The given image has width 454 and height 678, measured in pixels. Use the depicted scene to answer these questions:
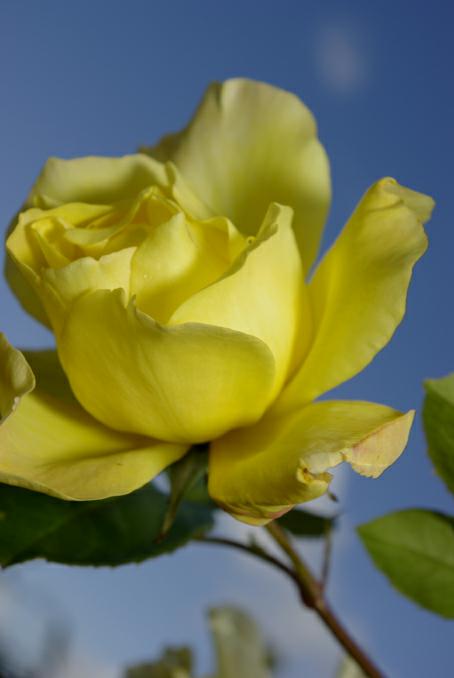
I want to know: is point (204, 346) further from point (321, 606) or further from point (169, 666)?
point (169, 666)

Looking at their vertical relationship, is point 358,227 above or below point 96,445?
above

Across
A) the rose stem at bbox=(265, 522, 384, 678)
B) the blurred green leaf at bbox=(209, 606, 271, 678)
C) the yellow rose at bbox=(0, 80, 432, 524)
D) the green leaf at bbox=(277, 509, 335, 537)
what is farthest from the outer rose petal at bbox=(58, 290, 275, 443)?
the blurred green leaf at bbox=(209, 606, 271, 678)

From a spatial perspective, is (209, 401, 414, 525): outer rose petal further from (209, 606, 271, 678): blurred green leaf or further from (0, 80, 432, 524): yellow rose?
(209, 606, 271, 678): blurred green leaf

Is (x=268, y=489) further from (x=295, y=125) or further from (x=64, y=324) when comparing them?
(x=295, y=125)

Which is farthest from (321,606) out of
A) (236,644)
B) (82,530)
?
(236,644)

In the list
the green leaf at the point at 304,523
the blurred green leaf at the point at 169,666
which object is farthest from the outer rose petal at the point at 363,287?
the blurred green leaf at the point at 169,666

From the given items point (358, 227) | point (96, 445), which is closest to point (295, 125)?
point (358, 227)
